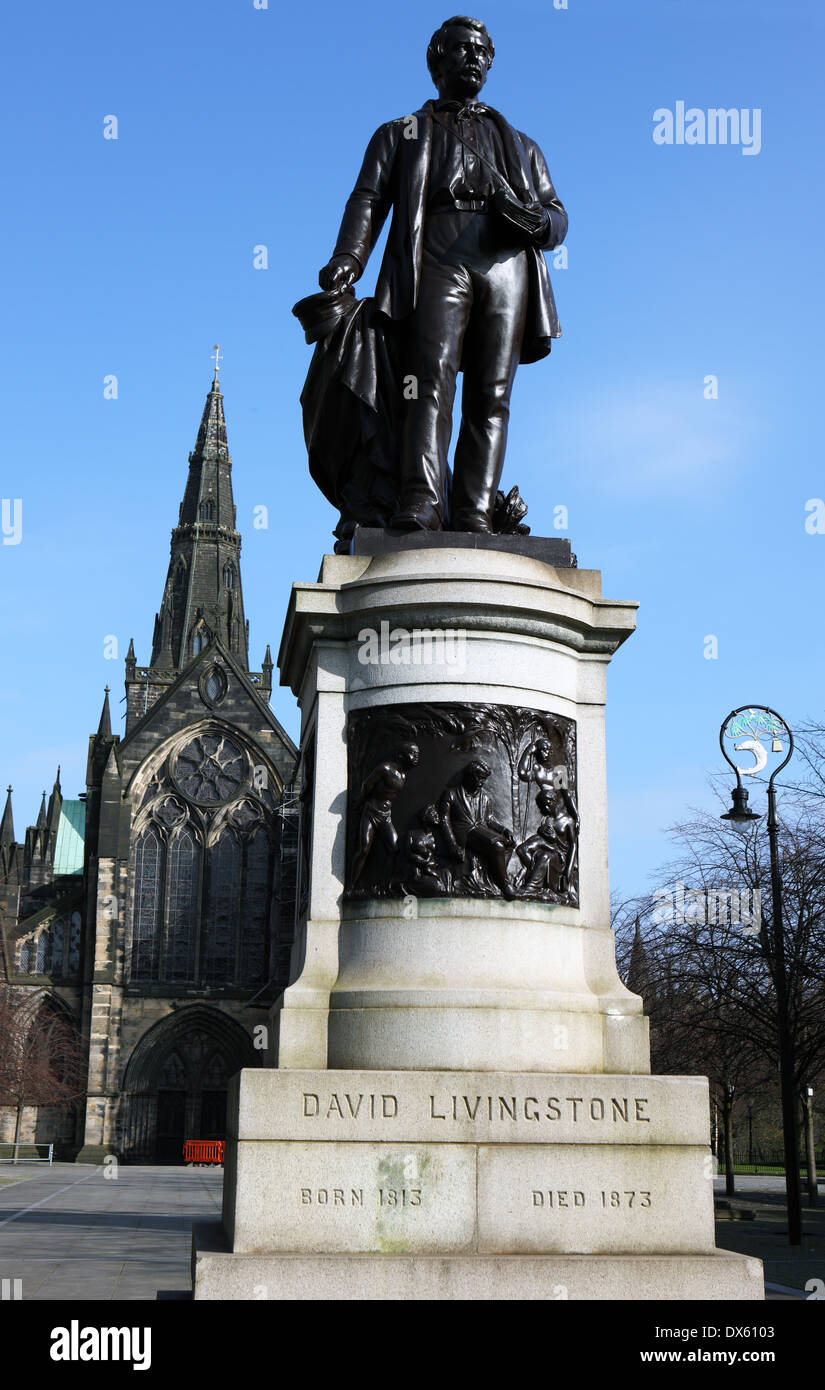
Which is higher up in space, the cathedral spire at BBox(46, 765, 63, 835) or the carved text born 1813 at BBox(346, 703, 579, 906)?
the cathedral spire at BBox(46, 765, 63, 835)

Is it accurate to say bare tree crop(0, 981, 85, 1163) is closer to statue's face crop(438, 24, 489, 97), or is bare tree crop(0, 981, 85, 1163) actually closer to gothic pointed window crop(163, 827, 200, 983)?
gothic pointed window crop(163, 827, 200, 983)

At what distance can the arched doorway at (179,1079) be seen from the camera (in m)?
55.2

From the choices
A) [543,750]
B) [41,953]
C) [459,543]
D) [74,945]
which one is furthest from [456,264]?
[41,953]

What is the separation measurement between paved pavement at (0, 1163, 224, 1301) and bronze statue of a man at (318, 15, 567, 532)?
4.16 m

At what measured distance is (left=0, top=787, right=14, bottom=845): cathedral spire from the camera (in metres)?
64.5

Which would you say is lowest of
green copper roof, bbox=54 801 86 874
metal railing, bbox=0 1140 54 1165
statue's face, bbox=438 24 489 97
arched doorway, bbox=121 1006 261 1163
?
metal railing, bbox=0 1140 54 1165

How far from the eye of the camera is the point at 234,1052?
56656mm

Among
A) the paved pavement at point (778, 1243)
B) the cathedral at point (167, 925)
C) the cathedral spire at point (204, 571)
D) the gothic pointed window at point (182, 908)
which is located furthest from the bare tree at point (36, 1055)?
the paved pavement at point (778, 1243)

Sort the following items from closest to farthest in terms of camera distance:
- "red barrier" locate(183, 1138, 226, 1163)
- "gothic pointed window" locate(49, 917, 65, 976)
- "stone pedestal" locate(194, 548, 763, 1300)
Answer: "stone pedestal" locate(194, 548, 763, 1300)
"red barrier" locate(183, 1138, 226, 1163)
"gothic pointed window" locate(49, 917, 65, 976)

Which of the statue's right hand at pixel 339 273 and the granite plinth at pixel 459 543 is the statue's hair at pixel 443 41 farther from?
the granite plinth at pixel 459 543

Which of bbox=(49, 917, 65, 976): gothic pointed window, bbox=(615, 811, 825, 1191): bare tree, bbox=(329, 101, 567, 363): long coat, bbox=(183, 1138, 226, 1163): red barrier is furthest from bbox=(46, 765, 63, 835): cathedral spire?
bbox=(329, 101, 567, 363): long coat

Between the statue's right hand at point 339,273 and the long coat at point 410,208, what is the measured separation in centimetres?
5

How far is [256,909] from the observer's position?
191 feet
